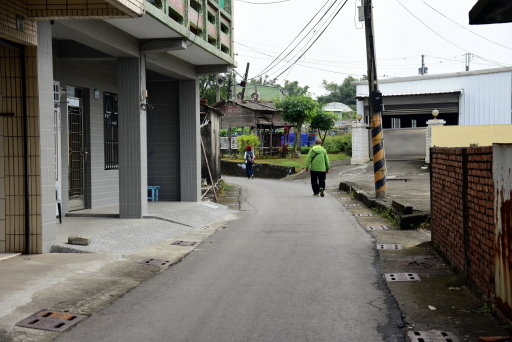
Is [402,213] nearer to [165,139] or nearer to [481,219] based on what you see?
[481,219]

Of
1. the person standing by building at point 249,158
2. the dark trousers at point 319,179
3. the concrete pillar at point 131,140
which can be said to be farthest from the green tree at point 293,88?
the concrete pillar at point 131,140

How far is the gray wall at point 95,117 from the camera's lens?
13.2 meters

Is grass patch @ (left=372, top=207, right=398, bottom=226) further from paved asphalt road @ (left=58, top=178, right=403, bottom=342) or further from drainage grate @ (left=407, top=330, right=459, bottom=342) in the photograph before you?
drainage grate @ (left=407, top=330, right=459, bottom=342)

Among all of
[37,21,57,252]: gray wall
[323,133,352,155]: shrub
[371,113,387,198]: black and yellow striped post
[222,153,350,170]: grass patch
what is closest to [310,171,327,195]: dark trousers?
[371,113,387,198]: black and yellow striped post

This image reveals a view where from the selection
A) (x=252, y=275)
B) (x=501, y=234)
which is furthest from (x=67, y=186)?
(x=501, y=234)

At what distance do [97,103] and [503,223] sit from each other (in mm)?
10980

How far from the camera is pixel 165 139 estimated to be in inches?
664

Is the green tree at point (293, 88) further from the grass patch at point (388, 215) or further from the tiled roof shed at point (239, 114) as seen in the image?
the grass patch at point (388, 215)

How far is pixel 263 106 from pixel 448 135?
653 inches

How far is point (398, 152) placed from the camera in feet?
111

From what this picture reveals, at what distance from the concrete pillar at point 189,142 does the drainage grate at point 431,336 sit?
11521 mm

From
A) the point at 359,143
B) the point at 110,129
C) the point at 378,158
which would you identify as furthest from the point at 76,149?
the point at 359,143

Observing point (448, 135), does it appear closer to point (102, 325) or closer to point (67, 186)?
point (67, 186)

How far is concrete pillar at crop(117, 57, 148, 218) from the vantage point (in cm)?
1269
